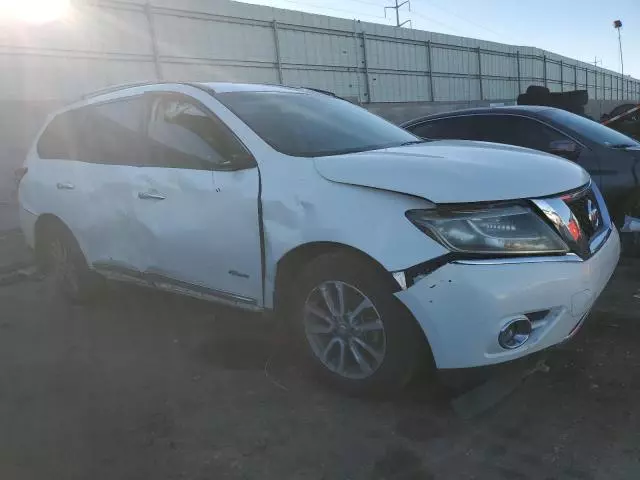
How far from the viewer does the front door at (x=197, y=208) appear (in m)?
3.25

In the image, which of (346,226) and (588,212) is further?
(588,212)

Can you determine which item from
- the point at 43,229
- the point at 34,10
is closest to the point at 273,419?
the point at 43,229

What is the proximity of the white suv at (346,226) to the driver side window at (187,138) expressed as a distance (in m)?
0.01

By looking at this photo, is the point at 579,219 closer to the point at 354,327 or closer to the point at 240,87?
the point at 354,327

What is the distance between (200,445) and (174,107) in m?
2.22

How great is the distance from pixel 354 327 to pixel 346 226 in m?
0.53

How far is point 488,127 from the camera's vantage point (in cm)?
609

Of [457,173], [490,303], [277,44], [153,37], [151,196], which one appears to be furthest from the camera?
[277,44]

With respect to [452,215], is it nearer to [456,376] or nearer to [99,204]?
[456,376]

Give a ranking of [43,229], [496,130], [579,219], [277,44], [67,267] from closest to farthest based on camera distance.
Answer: [579,219] < [67,267] < [43,229] < [496,130] < [277,44]

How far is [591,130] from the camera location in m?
5.79

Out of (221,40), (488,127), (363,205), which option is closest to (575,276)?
(363,205)

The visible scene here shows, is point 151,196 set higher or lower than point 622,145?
lower

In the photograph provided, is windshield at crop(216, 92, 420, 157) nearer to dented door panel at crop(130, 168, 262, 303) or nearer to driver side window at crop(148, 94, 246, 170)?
driver side window at crop(148, 94, 246, 170)
